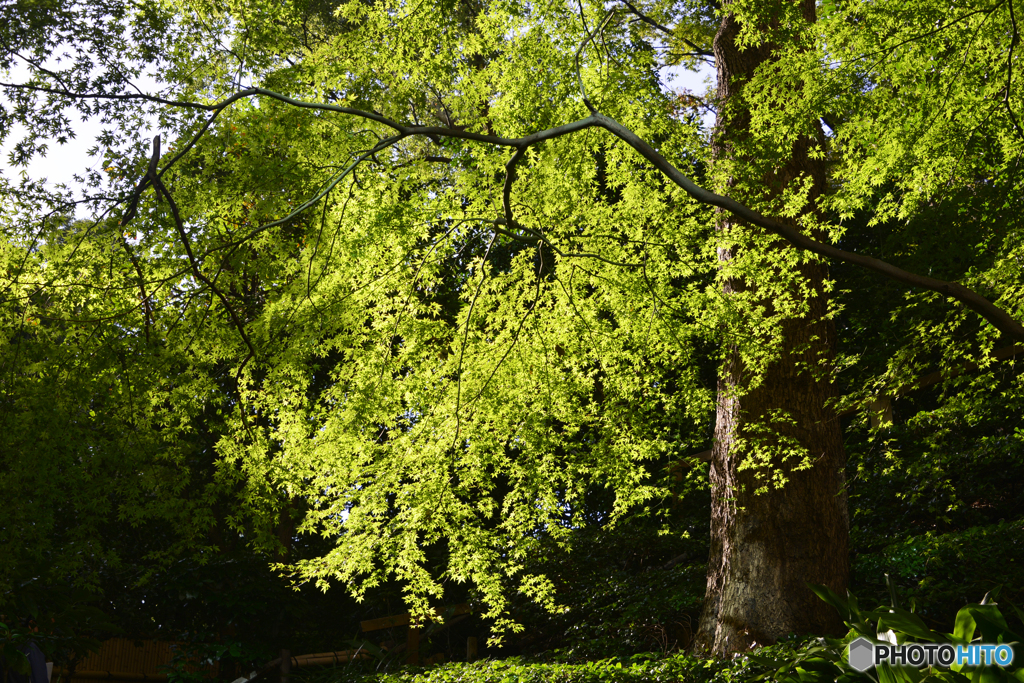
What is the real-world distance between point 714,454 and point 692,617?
268 centimetres

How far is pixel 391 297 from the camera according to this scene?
702 cm

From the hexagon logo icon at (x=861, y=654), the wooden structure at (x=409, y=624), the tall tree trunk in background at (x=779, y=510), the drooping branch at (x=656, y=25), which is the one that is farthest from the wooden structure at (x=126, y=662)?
the drooping branch at (x=656, y=25)

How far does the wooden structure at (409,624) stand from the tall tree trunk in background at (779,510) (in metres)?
4.12

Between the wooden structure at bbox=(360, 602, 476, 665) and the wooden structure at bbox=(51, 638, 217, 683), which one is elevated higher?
the wooden structure at bbox=(360, 602, 476, 665)

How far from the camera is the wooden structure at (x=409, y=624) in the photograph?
9.64 metres

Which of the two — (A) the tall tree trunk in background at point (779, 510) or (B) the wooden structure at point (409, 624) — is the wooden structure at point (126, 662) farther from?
(A) the tall tree trunk in background at point (779, 510)

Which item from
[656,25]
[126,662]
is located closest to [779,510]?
[656,25]

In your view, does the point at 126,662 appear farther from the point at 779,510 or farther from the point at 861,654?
the point at 861,654

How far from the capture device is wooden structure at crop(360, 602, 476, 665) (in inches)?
380

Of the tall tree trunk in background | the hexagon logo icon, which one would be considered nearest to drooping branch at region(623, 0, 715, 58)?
the tall tree trunk in background

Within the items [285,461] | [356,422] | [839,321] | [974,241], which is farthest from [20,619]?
[839,321]

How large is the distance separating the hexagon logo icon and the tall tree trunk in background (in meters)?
2.41

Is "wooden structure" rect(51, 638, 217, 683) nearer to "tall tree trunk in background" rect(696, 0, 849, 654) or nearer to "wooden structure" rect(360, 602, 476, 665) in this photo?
"wooden structure" rect(360, 602, 476, 665)

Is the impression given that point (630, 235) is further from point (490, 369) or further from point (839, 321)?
point (839, 321)
